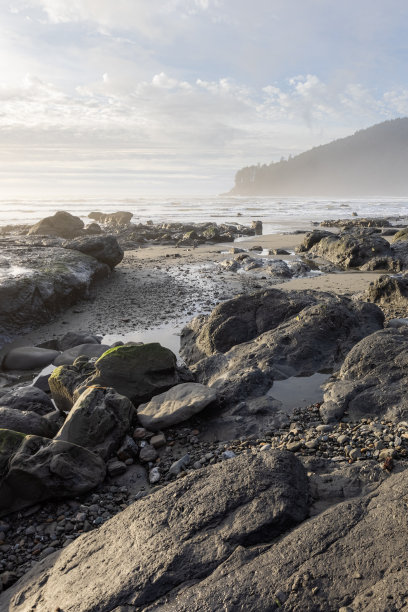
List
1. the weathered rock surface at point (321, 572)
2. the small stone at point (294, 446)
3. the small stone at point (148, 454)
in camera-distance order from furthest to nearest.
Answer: the small stone at point (148, 454) → the small stone at point (294, 446) → the weathered rock surface at point (321, 572)

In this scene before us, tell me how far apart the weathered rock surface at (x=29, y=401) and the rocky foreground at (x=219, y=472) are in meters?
0.04

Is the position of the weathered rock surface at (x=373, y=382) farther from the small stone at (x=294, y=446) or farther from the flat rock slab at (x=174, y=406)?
the flat rock slab at (x=174, y=406)

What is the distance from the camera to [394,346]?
24.7 ft

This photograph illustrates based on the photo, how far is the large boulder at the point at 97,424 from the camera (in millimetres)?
6438

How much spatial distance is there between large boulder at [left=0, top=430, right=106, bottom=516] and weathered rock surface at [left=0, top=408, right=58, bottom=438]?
1013mm

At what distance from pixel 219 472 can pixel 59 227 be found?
115 feet

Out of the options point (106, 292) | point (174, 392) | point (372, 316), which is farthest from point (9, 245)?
point (372, 316)

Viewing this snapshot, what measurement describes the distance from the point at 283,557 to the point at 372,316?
786cm

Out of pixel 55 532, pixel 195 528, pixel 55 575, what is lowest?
pixel 55 532

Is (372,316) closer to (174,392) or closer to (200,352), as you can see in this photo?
(200,352)

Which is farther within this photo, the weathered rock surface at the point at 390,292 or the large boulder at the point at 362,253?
the large boulder at the point at 362,253

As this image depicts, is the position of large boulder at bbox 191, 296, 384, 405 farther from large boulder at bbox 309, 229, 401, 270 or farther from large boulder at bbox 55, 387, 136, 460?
large boulder at bbox 309, 229, 401, 270

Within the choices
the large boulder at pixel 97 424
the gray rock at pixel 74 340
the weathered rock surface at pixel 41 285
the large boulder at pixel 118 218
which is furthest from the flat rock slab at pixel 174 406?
the large boulder at pixel 118 218

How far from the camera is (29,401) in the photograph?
8094 millimetres
